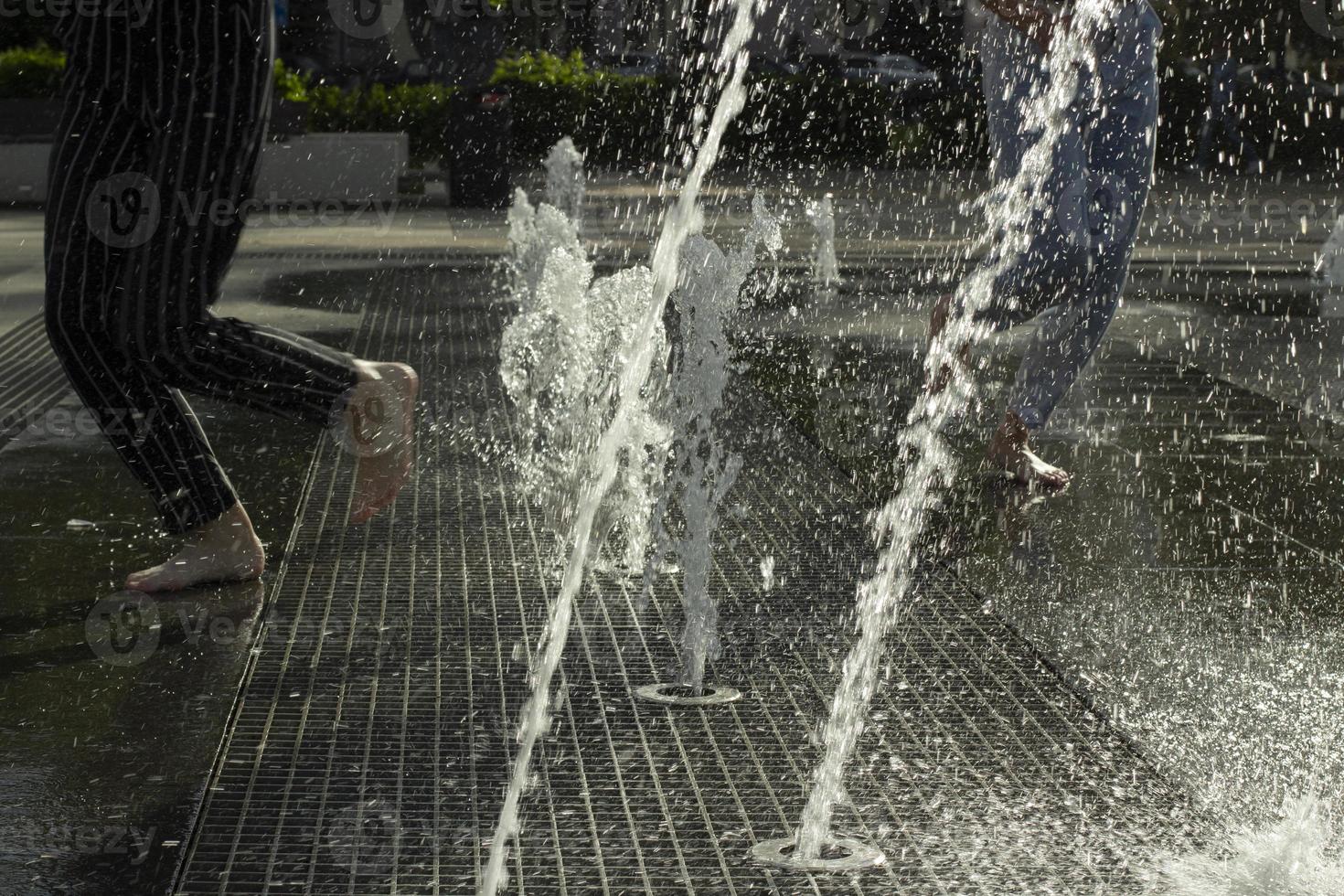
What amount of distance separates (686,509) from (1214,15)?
122ft

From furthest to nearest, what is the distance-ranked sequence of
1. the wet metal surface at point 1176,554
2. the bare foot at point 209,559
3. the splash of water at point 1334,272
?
1. the splash of water at point 1334,272
2. the bare foot at point 209,559
3. the wet metal surface at point 1176,554

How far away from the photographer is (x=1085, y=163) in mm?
5758

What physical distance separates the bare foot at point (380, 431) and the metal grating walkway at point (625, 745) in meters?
0.31

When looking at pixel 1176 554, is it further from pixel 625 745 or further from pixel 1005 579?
pixel 625 745

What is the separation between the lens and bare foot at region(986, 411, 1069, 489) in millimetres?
5945

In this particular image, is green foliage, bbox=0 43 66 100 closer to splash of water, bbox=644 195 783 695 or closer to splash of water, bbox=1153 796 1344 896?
splash of water, bbox=644 195 783 695

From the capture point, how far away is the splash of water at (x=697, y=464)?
4.21 m

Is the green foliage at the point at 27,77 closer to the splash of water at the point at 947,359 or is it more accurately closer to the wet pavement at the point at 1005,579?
the wet pavement at the point at 1005,579

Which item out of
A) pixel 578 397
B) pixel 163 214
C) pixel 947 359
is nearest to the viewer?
pixel 163 214

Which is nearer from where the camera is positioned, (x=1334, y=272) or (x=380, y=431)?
(x=380, y=431)

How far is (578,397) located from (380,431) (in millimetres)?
2750

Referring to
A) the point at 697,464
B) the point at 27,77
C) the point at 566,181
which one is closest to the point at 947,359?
the point at 697,464

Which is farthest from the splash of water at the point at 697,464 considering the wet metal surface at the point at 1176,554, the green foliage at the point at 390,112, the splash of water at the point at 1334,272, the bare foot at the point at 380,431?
the green foliage at the point at 390,112

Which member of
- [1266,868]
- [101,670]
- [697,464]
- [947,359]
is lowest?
[101,670]
